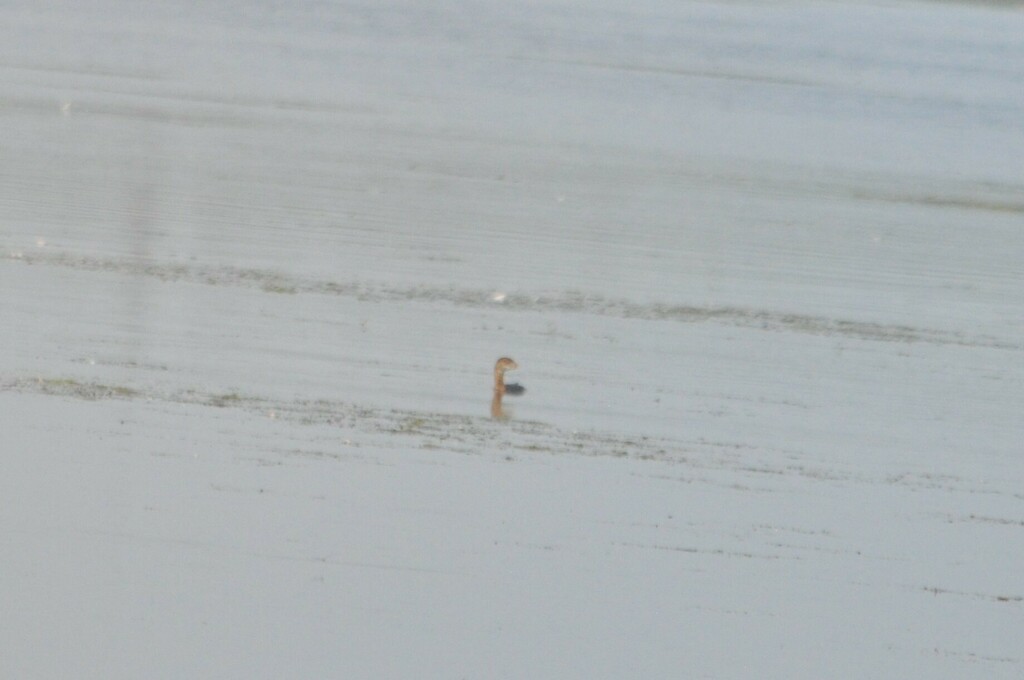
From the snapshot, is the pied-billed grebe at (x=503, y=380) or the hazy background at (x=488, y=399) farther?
the pied-billed grebe at (x=503, y=380)

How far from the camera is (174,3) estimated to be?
2015 inches

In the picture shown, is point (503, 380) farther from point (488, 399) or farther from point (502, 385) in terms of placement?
point (488, 399)

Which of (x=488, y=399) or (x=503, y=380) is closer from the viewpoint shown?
(x=488, y=399)

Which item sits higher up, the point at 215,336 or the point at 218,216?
the point at 218,216

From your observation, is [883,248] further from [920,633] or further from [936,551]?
[920,633]

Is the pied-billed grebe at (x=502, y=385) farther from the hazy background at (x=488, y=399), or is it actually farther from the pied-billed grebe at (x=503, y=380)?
the hazy background at (x=488, y=399)

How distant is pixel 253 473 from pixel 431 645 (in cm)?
250

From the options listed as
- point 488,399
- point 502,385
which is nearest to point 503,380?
point 502,385

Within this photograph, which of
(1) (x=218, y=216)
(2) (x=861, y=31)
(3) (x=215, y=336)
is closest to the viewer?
(3) (x=215, y=336)

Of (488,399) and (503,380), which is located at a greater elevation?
(503,380)

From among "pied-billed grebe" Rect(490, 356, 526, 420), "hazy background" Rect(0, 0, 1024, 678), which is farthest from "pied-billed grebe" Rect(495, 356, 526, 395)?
"hazy background" Rect(0, 0, 1024, 678)

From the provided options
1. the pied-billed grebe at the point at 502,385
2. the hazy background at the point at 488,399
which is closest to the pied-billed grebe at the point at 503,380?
the pied-billed grebe at the point at 502,385

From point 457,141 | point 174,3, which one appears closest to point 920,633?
point 457,141

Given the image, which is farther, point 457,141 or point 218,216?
point 457,141
